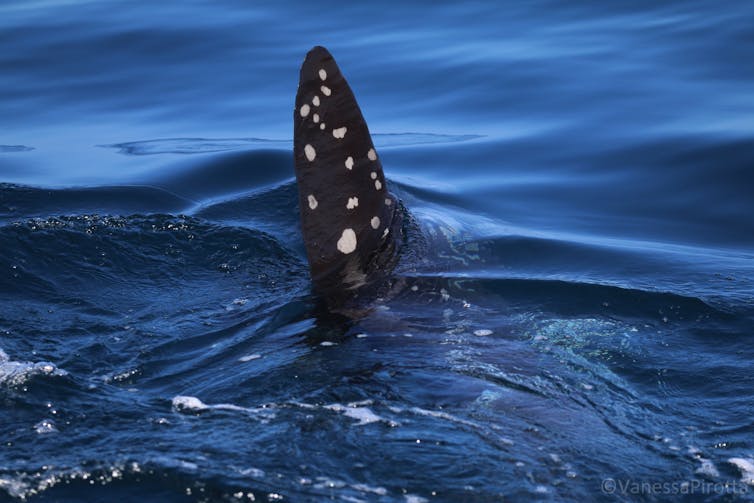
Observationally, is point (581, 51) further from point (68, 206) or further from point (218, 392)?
point (218, 392)

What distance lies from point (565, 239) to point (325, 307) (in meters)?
3.05

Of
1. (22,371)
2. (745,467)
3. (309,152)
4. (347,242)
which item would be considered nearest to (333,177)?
(309,152)

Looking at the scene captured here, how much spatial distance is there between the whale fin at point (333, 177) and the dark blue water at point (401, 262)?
0.33 m

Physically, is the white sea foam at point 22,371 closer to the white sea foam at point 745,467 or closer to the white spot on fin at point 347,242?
the white spot on fin at point 347,242

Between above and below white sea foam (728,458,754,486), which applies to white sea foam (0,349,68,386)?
above

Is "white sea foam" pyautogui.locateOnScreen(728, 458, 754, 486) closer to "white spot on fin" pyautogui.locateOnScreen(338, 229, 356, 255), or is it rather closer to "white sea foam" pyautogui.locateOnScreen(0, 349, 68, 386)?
"white spot on fin" pyautogui.locateOnScreen(338, 229, 356, 255)

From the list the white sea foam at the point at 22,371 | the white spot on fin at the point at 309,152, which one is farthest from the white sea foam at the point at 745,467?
the white sea foam at the point at 22,371

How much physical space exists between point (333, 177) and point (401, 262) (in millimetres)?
873

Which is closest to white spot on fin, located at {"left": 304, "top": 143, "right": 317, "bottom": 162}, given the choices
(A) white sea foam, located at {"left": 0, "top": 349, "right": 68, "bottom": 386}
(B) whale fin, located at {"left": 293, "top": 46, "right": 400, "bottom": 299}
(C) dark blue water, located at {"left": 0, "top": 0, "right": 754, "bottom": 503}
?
(B) whale fin, located at {"left": 293, "top": 46, "right": 400, "bottom": 299}

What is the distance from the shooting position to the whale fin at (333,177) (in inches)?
279

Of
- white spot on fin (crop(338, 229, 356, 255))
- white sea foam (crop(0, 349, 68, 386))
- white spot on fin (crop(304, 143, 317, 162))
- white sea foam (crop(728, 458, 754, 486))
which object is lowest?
white sea foam (crop(728, 458, 754, 486))

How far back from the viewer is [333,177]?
7137 millimetres

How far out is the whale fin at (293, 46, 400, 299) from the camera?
710 centimetres

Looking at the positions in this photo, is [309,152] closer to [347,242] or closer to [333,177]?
[333,177]
